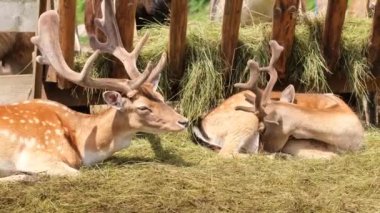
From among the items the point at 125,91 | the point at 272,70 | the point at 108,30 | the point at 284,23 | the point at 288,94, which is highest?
the point at 284,23

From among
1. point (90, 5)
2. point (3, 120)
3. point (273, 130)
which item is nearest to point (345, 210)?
point (273, 130)

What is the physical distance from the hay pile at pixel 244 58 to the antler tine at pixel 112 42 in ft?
2.28

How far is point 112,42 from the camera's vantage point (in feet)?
21.4

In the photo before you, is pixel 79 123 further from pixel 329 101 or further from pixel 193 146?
pixel 329 101

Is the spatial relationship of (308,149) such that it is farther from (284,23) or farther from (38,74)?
(38,74)

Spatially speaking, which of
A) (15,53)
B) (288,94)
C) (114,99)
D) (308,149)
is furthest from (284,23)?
(15,53)

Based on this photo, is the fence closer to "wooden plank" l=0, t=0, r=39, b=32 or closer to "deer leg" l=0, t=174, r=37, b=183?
"wooden plank" l=0, t=0, r=39, b=32

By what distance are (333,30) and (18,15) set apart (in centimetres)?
282

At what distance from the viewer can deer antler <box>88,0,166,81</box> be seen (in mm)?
6430

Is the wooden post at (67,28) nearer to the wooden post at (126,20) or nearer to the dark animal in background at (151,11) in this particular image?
the wooden post at (126,20)

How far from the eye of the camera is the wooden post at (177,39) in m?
6.89

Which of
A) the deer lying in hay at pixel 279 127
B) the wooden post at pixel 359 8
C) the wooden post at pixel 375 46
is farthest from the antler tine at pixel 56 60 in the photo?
the wooden post at pixel 359 8

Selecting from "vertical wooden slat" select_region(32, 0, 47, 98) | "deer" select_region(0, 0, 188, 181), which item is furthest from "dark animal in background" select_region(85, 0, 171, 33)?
"deer" select_region(0, 0, 188, 181)

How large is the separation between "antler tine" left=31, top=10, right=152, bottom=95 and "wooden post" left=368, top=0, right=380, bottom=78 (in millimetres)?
2557
